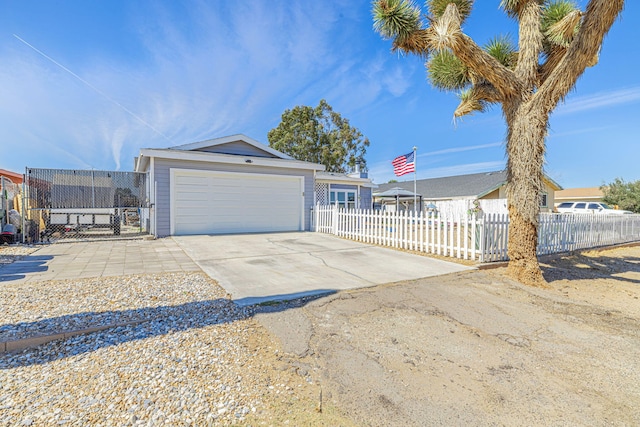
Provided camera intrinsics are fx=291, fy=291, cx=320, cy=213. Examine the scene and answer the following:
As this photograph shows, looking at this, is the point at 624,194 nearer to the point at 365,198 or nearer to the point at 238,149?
the point at 365,198

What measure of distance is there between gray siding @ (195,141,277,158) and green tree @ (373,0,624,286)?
26.1ft

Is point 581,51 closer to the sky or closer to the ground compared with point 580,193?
closer to the sky

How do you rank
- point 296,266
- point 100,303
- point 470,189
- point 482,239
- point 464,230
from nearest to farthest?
point 100,303, point 296,266, point 482,239, point 464,230, point 470,189

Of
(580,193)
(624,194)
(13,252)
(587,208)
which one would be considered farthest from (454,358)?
(580,193)

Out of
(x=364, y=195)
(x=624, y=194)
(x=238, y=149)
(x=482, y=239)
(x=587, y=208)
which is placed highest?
(x=238, y=149)

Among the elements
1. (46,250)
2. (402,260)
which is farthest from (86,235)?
(402,260)

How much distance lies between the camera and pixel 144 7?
8.65 meters

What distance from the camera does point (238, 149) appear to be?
12.4m

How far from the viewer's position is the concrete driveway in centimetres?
463

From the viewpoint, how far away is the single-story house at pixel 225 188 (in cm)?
1016

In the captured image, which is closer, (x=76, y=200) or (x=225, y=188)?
(x=76, y=200)

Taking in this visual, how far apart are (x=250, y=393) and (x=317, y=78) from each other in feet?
57.3

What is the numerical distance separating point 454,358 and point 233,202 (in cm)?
1003

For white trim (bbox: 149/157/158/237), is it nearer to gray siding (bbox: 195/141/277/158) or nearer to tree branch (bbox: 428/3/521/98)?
gray siding (bbox: 195/141/277/158)
